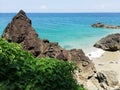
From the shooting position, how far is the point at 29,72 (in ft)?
18.5

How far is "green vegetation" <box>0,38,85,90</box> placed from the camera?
545 cm

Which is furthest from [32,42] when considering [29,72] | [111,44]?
[111,44]

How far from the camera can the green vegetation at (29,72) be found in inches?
214

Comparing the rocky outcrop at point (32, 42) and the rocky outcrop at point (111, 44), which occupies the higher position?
A: the rocky outcrop at point (32, 42)

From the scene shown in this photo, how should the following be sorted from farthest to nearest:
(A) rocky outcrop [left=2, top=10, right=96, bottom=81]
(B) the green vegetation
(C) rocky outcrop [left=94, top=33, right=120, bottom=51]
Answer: (C) rocky outcrop [left=94, top=33, right=120, bottom=51]
(A) rocky outcrop [left=2, top=10, right=96, bottom=81]
(B) the green vegetation

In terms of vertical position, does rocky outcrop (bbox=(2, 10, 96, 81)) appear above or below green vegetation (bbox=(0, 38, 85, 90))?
below

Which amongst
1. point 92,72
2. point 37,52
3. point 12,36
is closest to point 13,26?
point 12,36

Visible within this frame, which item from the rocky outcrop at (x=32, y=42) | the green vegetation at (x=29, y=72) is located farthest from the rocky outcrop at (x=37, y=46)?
the green vegetation at (x=29, y=72)

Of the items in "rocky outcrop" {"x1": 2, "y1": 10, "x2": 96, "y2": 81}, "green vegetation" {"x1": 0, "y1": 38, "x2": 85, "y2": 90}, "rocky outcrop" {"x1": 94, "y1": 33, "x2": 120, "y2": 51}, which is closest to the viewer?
"green vegetation" {"x1": 0, "y1": 38, "x2": 85, "y2": 90}

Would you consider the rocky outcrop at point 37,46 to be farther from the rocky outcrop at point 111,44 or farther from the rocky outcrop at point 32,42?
the rocky outcrop at point 111,44

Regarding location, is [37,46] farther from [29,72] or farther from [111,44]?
[111,44]

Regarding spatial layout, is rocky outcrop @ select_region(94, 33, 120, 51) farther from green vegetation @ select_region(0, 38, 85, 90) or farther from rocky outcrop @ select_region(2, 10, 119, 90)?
green vegetation @ select_region(0, 38, 85, 90)

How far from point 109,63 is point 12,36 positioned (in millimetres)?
11075

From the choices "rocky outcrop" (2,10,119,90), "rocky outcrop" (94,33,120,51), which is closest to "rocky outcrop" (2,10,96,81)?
"rocky outcrop" (2,10,119,90)
